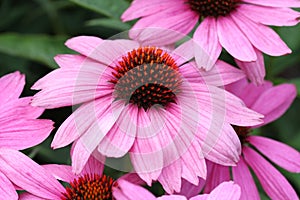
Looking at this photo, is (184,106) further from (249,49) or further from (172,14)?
(172,14)

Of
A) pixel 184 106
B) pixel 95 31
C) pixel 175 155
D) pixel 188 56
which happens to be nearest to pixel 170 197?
pixel 175 155

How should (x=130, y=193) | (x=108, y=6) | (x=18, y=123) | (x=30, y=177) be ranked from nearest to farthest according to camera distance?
(x=130, y=193), (x=30, y=177), (x=18, y=123), (x=108, y=6)

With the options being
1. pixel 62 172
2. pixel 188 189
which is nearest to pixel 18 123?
pixel 62 172

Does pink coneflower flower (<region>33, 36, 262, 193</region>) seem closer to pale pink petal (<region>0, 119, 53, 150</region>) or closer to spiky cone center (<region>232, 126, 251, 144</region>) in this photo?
pale pink petal (<region>0, 119, 53, 150</region>)

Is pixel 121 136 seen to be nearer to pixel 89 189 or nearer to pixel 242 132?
A: pixel 89 189

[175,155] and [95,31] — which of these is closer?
[175,155]

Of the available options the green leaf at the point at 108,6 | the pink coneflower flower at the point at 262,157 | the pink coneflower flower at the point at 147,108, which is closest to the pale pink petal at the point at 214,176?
the pink coneflower flower at the point at 262,157
